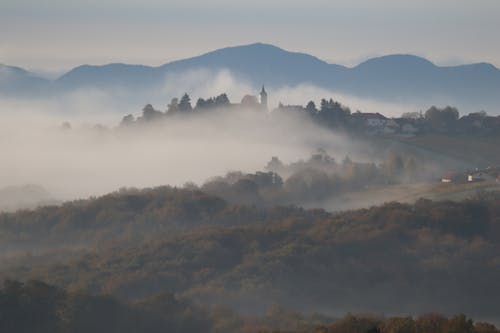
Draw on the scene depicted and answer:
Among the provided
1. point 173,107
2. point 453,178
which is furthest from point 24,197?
point 173,107

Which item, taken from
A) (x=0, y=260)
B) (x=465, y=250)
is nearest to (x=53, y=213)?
(x=0, y=260)

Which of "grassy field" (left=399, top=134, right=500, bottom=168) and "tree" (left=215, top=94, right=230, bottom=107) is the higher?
"tree" (left=215, top=94, right=230, bottom=107)

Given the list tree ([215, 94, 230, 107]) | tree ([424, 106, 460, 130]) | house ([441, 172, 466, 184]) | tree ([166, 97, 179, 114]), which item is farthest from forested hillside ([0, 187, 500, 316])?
tree ([215, 94, 230, 107])

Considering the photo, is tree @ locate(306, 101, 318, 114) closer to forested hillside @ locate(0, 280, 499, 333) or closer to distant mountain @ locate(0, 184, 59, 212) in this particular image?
distant mountain @ locate(0, 184, 59, 212)

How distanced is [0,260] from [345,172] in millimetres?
45647

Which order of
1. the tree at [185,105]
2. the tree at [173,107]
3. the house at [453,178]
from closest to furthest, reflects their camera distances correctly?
the house at [453,178], the tree at [185,105], the tree at [173,107]

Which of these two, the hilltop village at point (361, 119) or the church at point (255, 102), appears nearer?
the hilltop village at point (361, 119)

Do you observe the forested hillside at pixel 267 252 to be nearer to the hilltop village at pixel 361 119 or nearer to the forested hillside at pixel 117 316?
the forested hillside at pixel 117 316

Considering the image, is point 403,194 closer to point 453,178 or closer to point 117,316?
point 453,178

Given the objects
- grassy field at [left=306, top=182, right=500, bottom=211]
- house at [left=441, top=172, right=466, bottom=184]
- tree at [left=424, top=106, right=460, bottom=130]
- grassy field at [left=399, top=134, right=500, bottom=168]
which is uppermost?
tree at [left=424, top=106, right=460, bottom=130]

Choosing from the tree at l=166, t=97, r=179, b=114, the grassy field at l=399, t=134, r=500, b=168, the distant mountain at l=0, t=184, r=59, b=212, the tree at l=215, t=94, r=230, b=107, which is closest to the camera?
the distant mountain at l=0, t=184, r=59, b=212

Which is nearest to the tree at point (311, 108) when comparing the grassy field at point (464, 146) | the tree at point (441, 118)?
the tree at point (441, 118)

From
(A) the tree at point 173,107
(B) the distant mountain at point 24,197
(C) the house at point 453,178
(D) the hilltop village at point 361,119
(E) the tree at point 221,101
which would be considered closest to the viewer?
(C) the house at point 453,178

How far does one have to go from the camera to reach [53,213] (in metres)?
85.1
